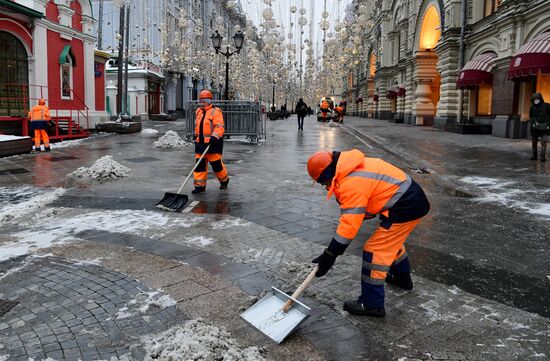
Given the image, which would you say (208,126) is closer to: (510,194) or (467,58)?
(510,194)

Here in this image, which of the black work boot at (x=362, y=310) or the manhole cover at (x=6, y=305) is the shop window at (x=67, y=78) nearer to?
the manhole cover at (x=6, y=305)

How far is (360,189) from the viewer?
3.26 meters

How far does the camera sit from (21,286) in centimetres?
404

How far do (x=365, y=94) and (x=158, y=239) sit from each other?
199 feet

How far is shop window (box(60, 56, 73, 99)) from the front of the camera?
71.8ft

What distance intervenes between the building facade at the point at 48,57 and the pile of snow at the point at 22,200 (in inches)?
471

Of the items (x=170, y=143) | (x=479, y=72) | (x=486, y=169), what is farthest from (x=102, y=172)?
(x=479, y=72)

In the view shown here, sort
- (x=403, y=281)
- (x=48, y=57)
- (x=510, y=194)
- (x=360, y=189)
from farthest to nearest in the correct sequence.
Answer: (x=48, y=57) < (x=510, y=194) < (x=403, y=281) < (x=360, y=189)

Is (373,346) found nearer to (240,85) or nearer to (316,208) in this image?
(316,208)

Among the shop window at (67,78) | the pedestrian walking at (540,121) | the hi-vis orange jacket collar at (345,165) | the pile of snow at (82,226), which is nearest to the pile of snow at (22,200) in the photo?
the pile of snow at (82,226)

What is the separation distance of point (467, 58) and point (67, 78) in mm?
20359

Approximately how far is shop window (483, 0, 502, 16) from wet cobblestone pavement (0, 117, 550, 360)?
18659mm

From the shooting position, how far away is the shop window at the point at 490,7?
2335 centimetres

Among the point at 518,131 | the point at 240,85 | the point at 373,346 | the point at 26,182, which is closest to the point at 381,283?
the point at 373,346
